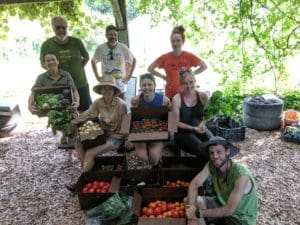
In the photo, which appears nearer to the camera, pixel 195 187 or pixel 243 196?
pixel 243 196

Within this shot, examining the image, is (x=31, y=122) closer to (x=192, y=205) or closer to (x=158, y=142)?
(x=158, y=142)

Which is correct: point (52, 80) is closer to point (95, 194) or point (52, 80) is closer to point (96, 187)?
point (96, 187)

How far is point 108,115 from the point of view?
13.3 feet

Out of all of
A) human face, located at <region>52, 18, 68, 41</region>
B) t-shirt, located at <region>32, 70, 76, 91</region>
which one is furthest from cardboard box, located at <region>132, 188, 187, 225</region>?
human face, located at <region>52, 18, 68, 41</region>

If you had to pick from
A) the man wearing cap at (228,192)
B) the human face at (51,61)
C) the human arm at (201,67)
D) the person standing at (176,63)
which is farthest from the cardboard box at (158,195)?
the human face at (51,61)

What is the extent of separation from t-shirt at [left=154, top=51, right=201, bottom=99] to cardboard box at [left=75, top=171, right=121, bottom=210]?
1675mm

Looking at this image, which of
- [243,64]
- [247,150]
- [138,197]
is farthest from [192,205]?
[243,64]

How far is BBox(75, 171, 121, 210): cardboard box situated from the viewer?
3.42m

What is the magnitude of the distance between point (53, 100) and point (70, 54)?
951 millimetres

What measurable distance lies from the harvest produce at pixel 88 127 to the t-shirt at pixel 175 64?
1.41 meters

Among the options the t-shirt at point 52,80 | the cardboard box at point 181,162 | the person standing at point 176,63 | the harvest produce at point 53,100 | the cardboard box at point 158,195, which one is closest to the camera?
the cardboard box at point 158,195

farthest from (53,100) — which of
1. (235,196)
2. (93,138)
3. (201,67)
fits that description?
(235,196)

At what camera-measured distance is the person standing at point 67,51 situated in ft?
15.4

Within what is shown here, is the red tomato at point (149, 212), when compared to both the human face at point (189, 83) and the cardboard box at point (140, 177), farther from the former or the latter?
the human face at point (189, 83)
